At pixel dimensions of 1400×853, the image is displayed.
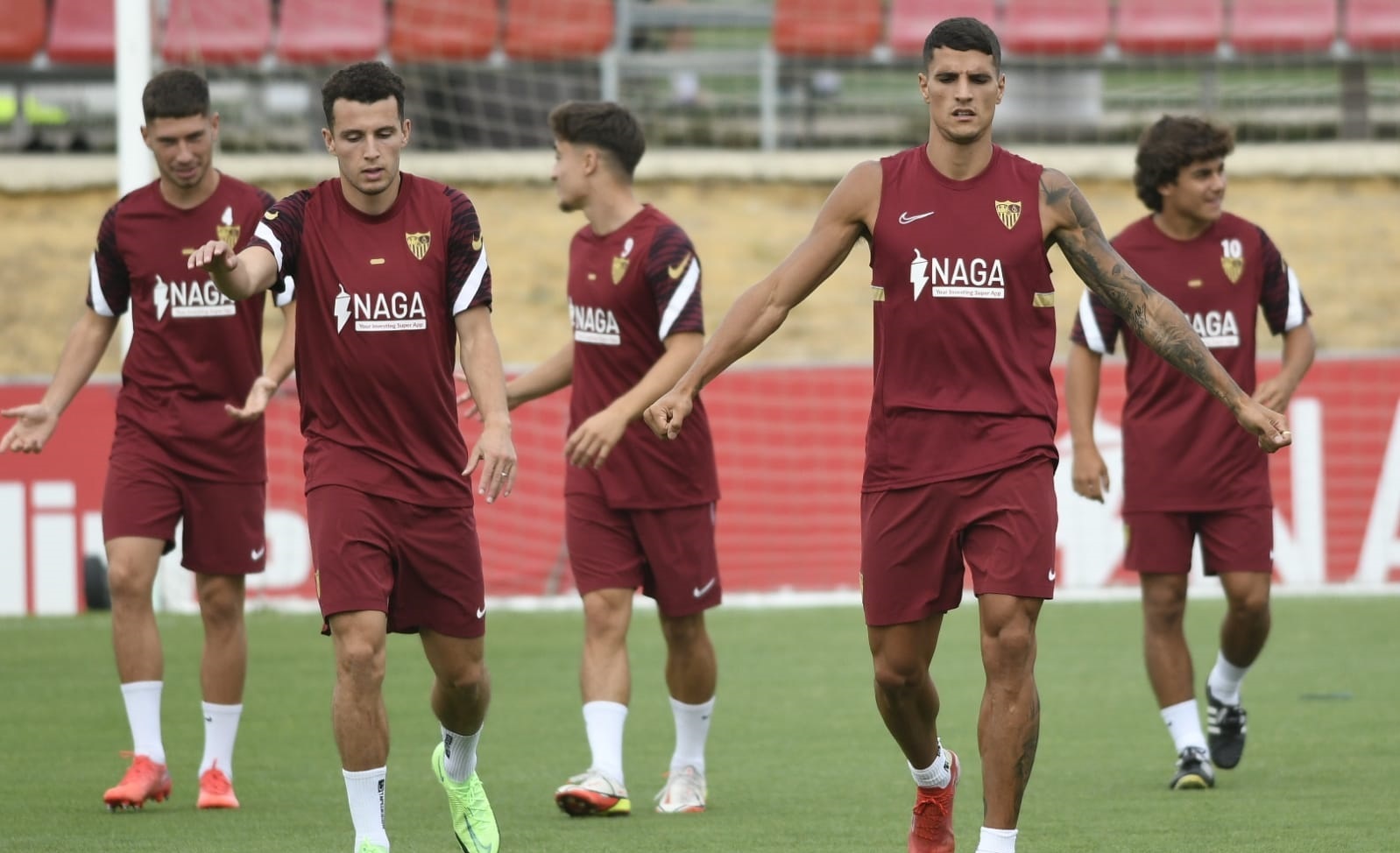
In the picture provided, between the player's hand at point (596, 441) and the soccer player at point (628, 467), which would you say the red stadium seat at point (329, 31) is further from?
the player's hand at point (596, 441)

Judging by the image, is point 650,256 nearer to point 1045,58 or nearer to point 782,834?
point 782,834

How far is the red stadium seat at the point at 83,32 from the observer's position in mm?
19062

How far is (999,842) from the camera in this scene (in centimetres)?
548

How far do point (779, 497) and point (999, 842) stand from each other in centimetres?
897

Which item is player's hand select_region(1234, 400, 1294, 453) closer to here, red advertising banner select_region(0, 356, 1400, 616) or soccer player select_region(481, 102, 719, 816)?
soccer player select_region(481, 102, 719, 816)

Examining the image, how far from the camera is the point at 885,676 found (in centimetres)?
594

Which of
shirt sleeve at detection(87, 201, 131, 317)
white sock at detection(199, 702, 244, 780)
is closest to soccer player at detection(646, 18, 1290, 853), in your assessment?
white sock at detection(199, 702, 244, 780)

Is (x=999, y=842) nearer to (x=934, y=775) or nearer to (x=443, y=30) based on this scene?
(x=934, y=775)

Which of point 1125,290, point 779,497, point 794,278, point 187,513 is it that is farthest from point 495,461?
point 779,497

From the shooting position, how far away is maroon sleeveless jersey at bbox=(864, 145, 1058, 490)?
5.75m

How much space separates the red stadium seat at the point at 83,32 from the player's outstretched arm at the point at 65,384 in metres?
11.9

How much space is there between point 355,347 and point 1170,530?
3.60 meters

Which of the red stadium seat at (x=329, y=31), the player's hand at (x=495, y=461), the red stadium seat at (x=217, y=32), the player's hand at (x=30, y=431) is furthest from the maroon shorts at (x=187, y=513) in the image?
the red stadium seat at (x=329, y=31)

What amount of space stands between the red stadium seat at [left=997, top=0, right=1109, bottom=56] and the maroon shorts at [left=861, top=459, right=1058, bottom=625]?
14.1 metres
